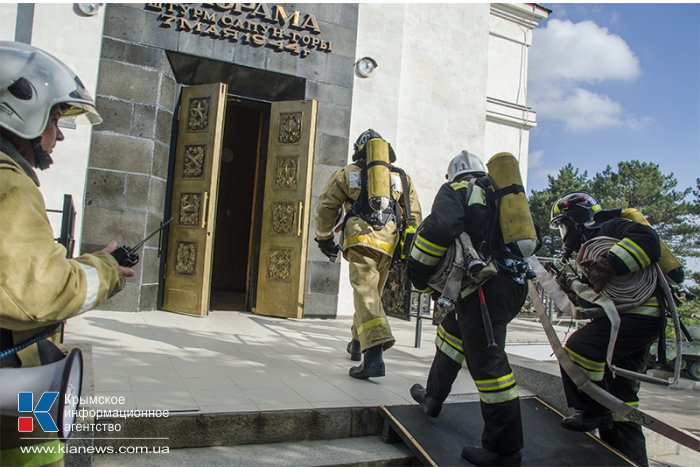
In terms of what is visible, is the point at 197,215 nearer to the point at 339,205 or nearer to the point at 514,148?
the point at 339,205

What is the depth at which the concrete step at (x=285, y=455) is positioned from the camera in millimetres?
2727

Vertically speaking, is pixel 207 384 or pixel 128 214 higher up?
pixel 128 214

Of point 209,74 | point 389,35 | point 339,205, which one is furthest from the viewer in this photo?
point 389,35

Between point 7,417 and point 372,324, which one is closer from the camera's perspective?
point 7,417

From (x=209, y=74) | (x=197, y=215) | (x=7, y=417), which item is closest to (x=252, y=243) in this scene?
(x=197, y=215)

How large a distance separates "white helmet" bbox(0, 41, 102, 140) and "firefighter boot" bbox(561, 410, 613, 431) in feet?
11.7

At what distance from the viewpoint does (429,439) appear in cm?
313

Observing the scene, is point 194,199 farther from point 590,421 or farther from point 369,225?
point 590,421

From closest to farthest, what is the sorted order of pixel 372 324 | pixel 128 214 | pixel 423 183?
pixel 372 324, pixel 128 214, pixel 423 183

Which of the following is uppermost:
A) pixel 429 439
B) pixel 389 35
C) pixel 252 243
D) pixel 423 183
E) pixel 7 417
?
pixel 389 35

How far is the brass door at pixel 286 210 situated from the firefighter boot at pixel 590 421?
4761 millimetres

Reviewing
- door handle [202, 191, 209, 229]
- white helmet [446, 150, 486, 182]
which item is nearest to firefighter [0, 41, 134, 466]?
white helmet [446, 150, 486, 182]

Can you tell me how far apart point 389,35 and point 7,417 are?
28.5 ft

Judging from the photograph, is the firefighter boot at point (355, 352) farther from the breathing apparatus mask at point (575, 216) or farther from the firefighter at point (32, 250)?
the firefighter at point (32, 250)
